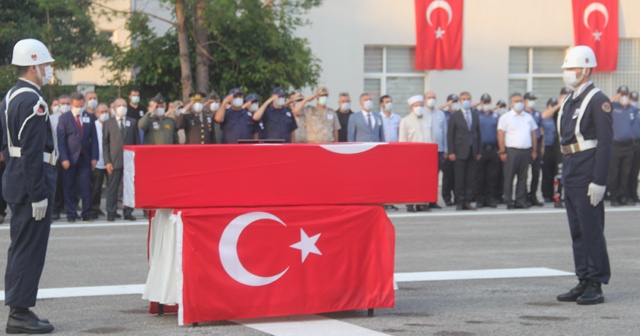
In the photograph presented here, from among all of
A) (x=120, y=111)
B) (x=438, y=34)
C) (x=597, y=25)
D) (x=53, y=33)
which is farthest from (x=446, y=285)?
(x=597, y=25)

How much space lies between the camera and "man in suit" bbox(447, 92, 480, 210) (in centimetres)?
2100

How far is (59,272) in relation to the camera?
1225 cm

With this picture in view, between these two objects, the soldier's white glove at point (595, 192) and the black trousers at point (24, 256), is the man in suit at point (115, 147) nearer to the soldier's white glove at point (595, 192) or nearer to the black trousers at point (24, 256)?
the black trousers at point (24, 256)

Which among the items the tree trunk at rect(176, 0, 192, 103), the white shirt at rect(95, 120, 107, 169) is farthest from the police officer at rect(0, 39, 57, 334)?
the tree trunk at rect(176, 0, 192, 103)

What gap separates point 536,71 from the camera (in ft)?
111

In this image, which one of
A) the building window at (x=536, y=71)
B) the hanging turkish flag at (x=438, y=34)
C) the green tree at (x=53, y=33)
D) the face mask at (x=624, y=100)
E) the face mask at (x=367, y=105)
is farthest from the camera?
the building window at (x=536, y=71)

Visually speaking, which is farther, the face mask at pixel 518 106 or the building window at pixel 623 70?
the building window at pixel 623 70

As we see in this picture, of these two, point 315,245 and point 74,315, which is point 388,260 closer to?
point 315,245

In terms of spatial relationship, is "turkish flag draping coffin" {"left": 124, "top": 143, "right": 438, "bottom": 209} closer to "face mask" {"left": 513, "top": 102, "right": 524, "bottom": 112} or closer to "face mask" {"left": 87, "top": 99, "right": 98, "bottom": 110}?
"face mask" {"left": 87, "top": 99, "right": 98, "bottom": 110}

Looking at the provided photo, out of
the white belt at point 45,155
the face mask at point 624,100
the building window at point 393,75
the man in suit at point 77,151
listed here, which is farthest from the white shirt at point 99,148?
the building window at point 393,75

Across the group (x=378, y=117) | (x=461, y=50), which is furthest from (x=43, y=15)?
(x=461, y=50)

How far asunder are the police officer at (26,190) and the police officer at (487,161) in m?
13.9

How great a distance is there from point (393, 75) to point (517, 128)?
37.8 ft

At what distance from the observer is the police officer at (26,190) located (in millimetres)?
8445
